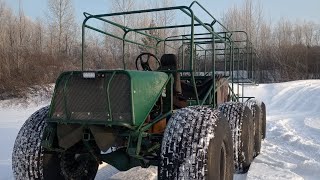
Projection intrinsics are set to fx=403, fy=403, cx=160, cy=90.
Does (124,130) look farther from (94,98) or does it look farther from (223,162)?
(223,162)

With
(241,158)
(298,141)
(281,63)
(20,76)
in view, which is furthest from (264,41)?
(241,158)

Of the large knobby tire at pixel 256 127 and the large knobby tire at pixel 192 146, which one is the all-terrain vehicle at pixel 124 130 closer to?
the large knobby tire at pixel 192 146

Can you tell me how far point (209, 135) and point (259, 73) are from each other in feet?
99.8

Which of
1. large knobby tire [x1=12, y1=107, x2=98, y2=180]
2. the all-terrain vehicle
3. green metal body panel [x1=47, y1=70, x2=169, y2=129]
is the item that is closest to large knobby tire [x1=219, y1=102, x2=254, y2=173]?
the all-terrain vehicle

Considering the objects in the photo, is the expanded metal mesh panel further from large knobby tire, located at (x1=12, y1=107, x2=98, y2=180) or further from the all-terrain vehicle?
large knobby tire, located at (x1=12, y1=107, x2=98, y2=180)

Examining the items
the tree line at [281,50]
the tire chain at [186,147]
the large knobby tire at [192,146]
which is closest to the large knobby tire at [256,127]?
the large knobby tire at [192,146]

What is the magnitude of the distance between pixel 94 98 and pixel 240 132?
2770mm

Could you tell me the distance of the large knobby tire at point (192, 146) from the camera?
11.6 feet

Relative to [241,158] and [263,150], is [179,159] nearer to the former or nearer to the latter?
[241,158]

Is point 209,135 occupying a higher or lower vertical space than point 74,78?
lower

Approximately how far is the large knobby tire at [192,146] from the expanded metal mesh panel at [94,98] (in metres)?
0.48

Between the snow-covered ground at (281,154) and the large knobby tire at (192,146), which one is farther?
the snow-covered ground at (281,154)

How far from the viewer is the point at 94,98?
12.9 ft

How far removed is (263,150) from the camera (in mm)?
7867
